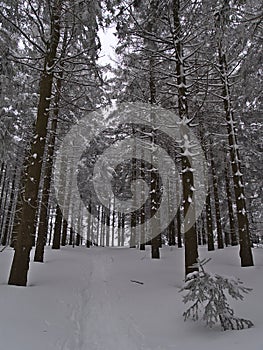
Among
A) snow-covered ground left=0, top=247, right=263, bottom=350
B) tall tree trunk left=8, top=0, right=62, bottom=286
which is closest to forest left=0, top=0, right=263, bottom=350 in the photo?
tall tree trunk left=8, top=0, right=62, bottom=286

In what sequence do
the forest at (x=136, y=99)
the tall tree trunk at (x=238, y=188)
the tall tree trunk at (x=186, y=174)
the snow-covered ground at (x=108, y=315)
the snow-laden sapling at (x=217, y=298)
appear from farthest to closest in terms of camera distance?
the tall tree trunk at (x=238, y=188), the tall tree trunk at (x=186, y=174), the forest at (x=136, y=99), the snow-laden sapling at (x=217, y=298), the snow-covered ground at (x=108, y=315)

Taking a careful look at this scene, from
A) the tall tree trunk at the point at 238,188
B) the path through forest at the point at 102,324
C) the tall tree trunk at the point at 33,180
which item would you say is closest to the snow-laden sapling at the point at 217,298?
the path through forest at the point at 102,324

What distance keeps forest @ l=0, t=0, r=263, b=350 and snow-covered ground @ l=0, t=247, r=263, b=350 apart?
3.50 feet

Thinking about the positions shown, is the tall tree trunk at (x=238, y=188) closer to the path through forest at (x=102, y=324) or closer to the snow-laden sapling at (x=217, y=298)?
the path through forest at (x=102, y=324)

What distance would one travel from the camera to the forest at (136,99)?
7473 millimetres

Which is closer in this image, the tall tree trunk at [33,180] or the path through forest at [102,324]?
the path through forest at [102,324]

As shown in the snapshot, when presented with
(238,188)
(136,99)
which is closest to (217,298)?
(238,188)

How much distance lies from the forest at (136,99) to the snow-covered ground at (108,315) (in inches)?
41.9

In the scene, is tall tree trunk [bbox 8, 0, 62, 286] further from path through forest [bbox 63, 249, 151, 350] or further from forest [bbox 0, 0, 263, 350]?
path through forest [bbox 63, 249, 151, 350]

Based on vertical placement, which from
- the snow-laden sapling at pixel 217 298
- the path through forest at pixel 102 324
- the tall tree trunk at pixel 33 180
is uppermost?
the tall tree trunk at pixel 33 180

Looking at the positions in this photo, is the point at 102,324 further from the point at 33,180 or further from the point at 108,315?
the point at 33,180

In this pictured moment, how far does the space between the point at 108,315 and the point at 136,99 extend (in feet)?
36.5

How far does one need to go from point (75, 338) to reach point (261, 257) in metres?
9.37

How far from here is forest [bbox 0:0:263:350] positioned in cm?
747
